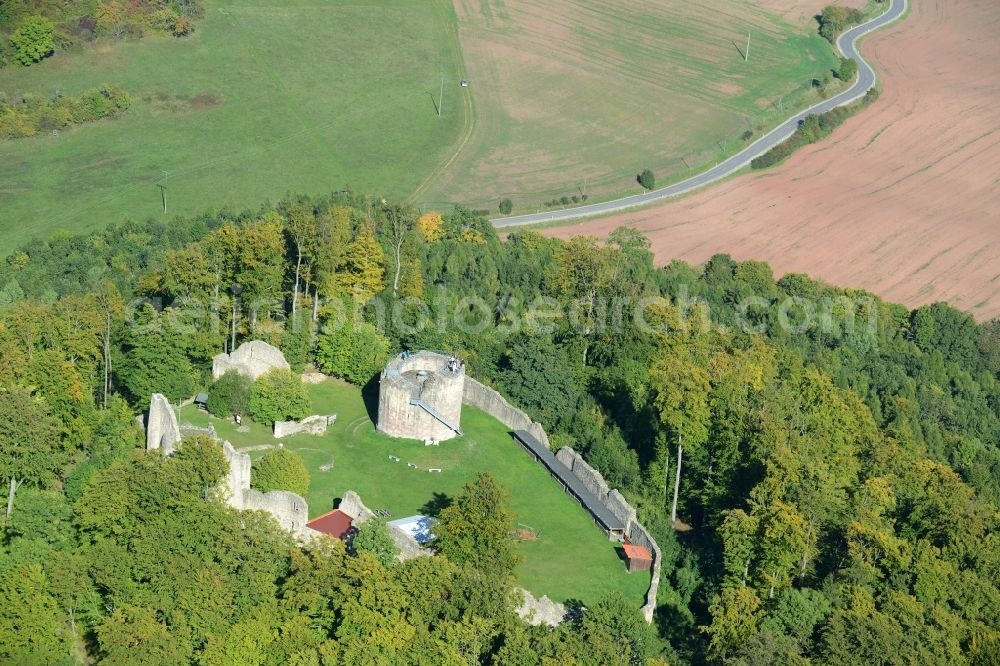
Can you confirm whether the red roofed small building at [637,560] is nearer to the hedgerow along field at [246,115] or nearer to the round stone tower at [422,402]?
the round stone tower at [422,402]

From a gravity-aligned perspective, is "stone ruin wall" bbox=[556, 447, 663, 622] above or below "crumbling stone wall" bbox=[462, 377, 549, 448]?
above

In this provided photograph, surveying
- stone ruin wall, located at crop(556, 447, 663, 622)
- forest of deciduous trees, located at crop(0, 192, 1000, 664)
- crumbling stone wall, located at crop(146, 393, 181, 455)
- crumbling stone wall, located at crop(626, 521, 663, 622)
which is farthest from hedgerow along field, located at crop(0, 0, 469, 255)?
crumbling stone wall, located at crop(626, 521, 663, 622)

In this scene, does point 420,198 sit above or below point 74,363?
below

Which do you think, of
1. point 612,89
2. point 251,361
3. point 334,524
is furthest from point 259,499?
point 612,89

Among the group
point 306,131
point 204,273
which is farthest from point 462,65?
point 204,273

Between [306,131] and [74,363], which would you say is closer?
[74,363]

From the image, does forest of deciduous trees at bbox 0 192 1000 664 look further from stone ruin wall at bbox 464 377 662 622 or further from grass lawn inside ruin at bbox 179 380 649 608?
grass lawn inside ruin at bbox 179 380 649 608

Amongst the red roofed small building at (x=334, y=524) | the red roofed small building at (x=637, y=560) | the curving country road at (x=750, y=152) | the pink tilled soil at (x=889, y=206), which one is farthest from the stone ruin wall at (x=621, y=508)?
the curving country road at (x=750, y=152)

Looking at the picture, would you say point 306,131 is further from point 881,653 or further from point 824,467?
point 881,653
